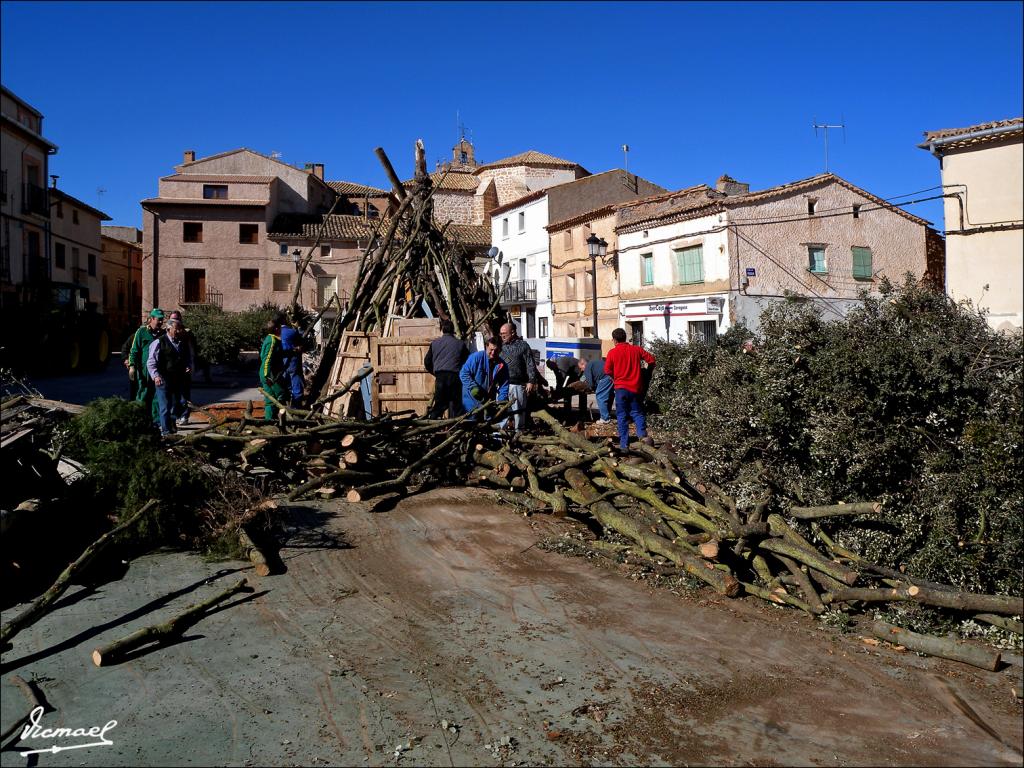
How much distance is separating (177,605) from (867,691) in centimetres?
404

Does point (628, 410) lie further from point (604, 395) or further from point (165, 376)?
point (165, 376)

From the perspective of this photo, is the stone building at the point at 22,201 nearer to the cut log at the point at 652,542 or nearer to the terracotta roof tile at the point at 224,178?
the terracotta roof tile at the point at 224,178

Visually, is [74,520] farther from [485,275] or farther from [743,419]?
[485,275]

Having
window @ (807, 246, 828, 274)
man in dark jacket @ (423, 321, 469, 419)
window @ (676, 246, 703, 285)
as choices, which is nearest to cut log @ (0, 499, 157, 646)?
man in dark jacket @ (423, 321, 469, 419)

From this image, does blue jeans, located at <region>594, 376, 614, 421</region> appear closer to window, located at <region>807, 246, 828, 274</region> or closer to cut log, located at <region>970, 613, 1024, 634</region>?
cut log, located at <region>970, 613, 1024, 634</region>

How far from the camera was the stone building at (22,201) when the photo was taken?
98.2 ft

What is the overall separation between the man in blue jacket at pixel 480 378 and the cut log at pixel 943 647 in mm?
5255

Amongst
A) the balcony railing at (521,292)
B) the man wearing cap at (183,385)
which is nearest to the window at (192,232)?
the balcony railing at (521,292)

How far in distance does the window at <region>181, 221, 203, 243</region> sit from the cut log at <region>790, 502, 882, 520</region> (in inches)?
1683

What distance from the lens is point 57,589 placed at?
4.96 m

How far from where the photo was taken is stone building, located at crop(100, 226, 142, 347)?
48656 mm

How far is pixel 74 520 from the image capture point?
20.4 feet

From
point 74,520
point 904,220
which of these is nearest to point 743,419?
point 74,520

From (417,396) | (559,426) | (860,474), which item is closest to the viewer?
(860,474)
